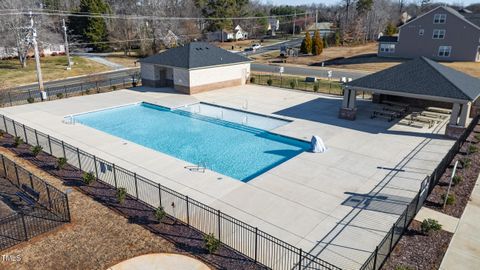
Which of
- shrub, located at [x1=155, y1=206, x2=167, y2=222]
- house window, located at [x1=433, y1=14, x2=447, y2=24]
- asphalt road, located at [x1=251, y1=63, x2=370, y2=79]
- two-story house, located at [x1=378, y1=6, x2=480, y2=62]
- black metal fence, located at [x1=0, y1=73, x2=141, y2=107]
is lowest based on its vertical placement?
shrub, located at [x1=155, y1=206, x2=167, y2=222]

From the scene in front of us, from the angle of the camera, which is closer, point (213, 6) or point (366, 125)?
point (366, 125)

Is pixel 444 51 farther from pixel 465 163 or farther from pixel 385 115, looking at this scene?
pixel 465 163

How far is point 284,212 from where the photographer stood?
1487cm

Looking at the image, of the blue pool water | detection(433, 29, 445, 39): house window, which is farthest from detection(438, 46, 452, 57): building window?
the blue pool water

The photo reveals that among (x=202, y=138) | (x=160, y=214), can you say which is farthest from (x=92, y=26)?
(x=160, y=214)

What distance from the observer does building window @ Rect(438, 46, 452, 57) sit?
58.2 m

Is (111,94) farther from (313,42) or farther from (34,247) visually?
(313,42)

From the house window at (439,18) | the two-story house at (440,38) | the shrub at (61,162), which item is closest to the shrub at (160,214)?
the shrub at (61,162)

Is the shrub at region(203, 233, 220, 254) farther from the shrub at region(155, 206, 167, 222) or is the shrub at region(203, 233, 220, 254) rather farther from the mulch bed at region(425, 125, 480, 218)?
the mulch bed at region(425, 125, 480, 218)

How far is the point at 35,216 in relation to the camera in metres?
14.5

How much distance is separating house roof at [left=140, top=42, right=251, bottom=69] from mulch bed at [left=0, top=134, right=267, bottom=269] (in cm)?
1928

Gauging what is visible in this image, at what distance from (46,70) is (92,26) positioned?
25.7 metres

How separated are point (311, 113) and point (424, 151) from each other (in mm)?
10242

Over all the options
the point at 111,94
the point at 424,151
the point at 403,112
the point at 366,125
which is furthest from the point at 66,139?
the point at 403,112
